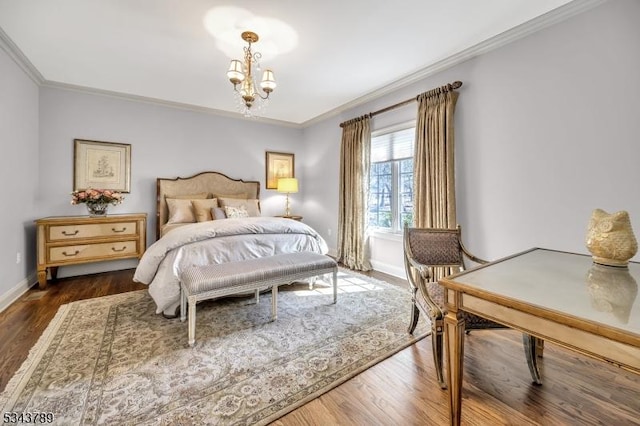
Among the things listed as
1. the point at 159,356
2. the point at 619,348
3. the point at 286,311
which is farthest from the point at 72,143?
the point at 619,348

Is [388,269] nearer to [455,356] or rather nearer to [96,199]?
[455,356]

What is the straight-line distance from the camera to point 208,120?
4734 mm

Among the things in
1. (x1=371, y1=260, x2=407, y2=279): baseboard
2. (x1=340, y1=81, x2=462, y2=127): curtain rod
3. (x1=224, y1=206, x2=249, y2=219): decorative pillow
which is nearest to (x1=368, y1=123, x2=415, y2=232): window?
(x1=340, y1=81, x2=462, y2=127): curtain rod

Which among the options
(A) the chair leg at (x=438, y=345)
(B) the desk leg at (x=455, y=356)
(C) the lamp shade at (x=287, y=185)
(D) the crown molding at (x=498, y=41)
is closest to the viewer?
(B) the desk leg at (x=455, y=356)

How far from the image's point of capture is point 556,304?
90 centimetres

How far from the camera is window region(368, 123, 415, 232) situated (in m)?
3.70

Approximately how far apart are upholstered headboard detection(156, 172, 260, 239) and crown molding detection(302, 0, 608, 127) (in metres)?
2.62

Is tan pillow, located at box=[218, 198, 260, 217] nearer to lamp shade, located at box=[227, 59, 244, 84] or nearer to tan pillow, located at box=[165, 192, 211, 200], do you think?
tan pillow, located at box=[165, 192, 211, 200]

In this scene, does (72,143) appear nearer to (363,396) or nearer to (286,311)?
(286,311)

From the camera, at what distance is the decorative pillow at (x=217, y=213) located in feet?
13.3

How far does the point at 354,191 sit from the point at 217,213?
2128mm

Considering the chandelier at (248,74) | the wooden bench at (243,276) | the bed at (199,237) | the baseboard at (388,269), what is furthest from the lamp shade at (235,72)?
the baseboard at (388,269)

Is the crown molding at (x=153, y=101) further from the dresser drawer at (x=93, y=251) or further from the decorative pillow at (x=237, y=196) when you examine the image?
the dresser drawer at (x=93, y=251)

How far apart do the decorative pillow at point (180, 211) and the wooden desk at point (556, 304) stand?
389cm
